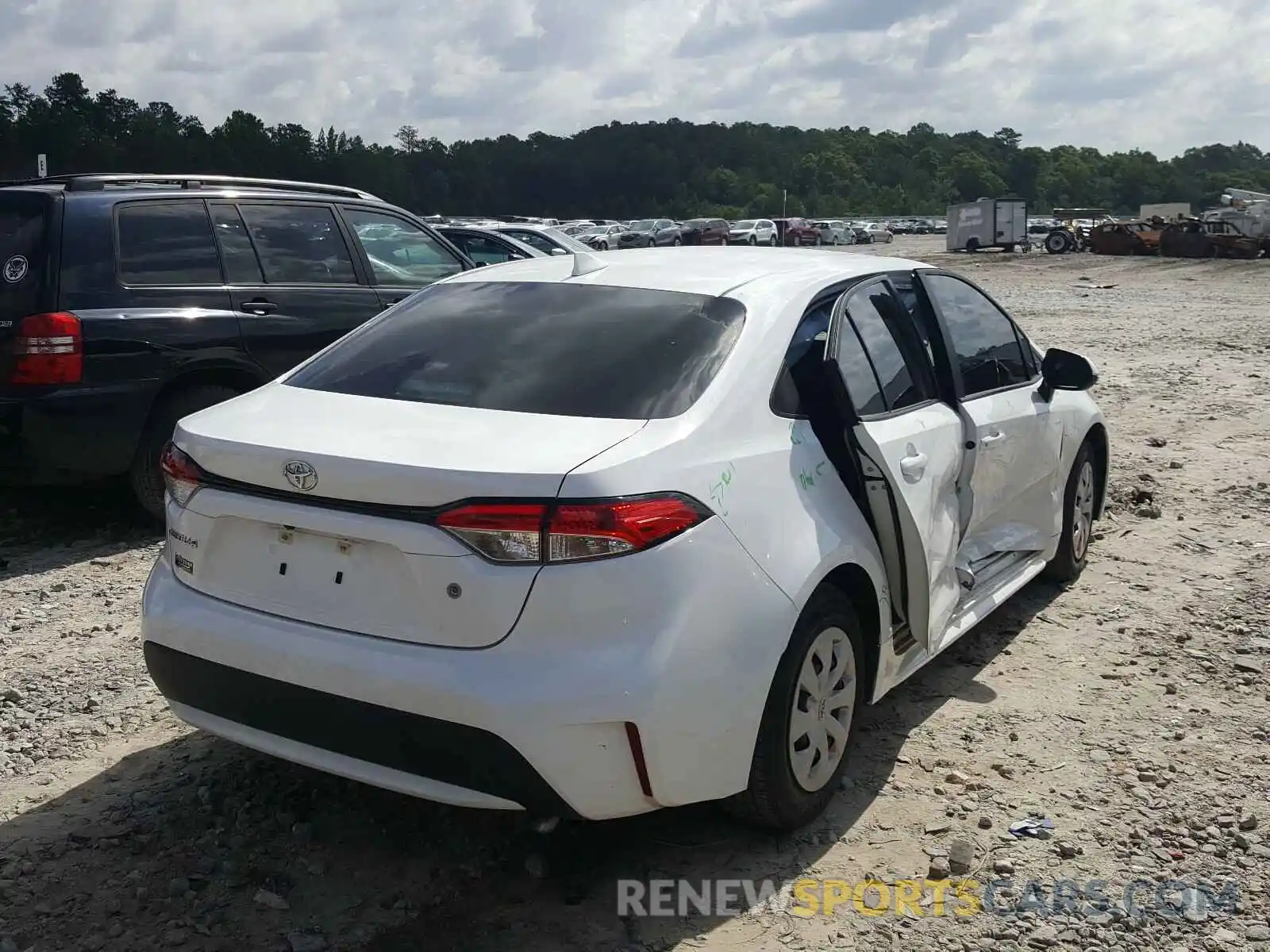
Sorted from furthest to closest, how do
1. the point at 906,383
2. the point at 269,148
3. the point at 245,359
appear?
the point at 269,148 < the point at 245,359 < the point at 906,383

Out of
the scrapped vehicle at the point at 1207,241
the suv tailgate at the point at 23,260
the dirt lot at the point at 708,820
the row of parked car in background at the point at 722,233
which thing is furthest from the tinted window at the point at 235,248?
the scrapped vehicle at the point at 1207,241

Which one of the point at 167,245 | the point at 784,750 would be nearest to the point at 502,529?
the point at 784,750

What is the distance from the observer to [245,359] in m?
6.96

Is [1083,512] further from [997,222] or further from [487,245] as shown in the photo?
[997,222]

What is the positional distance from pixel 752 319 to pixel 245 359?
13.8ft

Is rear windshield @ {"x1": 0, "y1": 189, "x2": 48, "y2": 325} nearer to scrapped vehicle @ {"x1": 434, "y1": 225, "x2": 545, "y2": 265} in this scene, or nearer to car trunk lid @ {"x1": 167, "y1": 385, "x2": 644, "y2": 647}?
car trunk lid @ {"x1": 167, "y1": 385, "x2": 644, "y2": 647}

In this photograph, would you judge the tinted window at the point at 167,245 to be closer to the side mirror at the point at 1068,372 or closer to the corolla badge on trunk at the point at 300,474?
the corolla badge on trunk at the point at 300,474

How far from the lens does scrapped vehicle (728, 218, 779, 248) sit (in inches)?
2240

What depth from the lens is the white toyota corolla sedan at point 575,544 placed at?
2.85 m

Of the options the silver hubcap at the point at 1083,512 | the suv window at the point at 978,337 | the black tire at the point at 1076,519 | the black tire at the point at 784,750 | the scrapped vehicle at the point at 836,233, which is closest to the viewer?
the black tire at the point at 784,750

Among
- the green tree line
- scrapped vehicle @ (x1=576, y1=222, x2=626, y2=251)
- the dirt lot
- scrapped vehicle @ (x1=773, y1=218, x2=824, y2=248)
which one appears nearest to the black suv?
the dirt lot

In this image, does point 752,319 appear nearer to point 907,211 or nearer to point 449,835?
point 449,835

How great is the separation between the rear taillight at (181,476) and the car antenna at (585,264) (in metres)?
1.42

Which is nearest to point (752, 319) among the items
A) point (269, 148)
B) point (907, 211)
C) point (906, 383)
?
point (906, 383)
